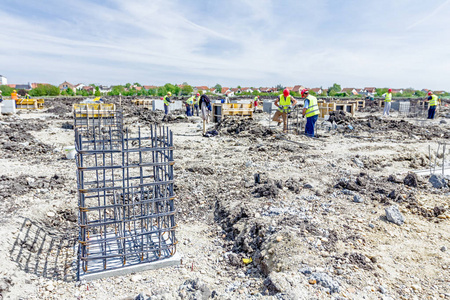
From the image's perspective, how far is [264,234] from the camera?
12.4ft

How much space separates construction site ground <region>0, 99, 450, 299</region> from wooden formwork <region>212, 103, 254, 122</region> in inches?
300

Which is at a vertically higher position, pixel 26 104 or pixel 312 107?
pixel 312 107

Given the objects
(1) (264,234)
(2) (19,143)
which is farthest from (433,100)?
(2) (19,143)

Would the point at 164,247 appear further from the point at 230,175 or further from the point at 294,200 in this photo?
the point at 230,175

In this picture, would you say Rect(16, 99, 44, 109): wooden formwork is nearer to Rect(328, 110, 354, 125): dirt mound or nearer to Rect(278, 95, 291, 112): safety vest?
Rect(278, 95, 291, 112): safety vest

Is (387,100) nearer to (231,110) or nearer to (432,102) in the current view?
(432,102)

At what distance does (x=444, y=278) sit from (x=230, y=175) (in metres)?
4.10

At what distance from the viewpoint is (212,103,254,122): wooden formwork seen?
15.0 meters

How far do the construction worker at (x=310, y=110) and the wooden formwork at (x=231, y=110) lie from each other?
4.92 m

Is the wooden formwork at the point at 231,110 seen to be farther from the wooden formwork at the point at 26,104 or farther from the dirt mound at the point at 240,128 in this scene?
the wooden formwork at the point at 26,104

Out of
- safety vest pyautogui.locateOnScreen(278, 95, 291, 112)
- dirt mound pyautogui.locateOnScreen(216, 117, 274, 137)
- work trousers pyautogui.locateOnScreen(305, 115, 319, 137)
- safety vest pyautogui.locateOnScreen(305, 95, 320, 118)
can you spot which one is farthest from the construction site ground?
safety vest pyautogui.locateOnScreen(278, 95, 291, 112)

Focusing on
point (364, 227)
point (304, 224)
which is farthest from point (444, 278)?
point (304, 224)

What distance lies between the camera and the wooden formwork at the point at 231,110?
49.3ft

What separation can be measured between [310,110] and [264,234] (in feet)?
23.7
